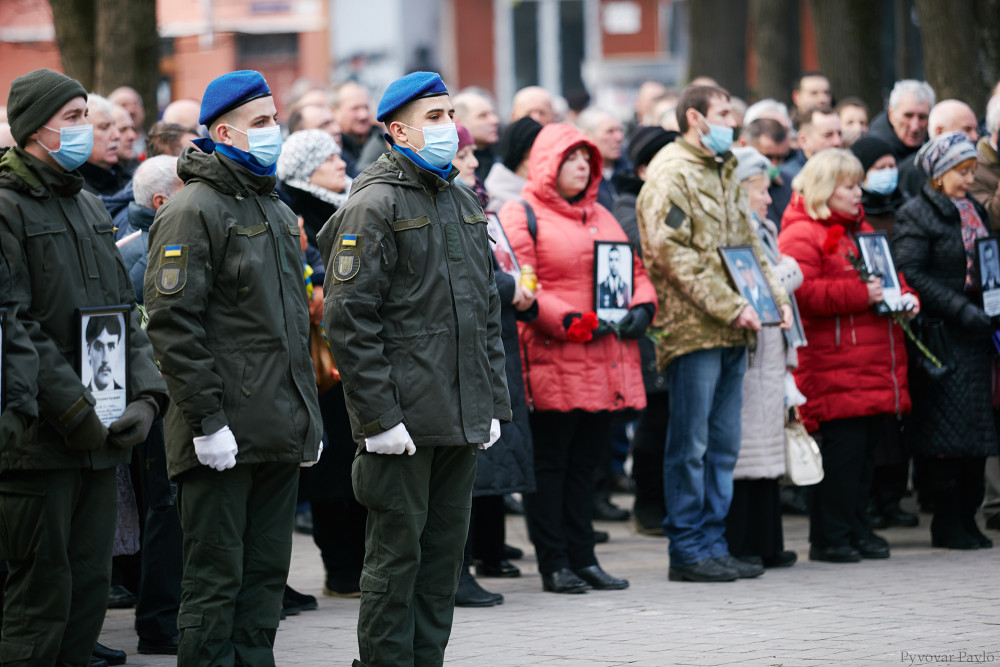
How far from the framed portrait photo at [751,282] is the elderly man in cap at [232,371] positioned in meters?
2.94

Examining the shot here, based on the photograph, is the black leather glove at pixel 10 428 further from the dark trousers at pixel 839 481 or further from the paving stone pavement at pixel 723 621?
the dark trousers at pixel 839 481

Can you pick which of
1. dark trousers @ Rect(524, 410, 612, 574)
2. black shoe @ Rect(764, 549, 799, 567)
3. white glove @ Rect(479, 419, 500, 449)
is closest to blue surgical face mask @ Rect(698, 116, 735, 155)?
dark trousers @ Rect(524, 410, 612, 574)

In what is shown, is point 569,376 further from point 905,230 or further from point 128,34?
point 128,34

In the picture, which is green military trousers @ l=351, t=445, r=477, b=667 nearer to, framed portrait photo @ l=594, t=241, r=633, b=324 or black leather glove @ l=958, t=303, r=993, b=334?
framed portrait photo @ l=594, t=241, r=633, b=324

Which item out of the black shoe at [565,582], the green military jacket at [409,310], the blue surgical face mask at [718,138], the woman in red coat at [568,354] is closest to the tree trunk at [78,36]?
the woman in red coat at [568,354]

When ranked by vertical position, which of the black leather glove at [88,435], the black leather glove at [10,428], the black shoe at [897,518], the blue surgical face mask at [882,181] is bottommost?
the black shoe at [897,518]

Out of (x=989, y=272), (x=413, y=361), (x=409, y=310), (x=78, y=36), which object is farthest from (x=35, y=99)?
(x=78, y=36)

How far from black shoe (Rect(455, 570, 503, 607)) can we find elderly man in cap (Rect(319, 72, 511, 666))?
6.01ft

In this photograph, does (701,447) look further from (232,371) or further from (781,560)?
(232,371)

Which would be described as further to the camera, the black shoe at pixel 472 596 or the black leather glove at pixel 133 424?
the black shoe at pixel 472 596

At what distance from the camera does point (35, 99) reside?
214 inches

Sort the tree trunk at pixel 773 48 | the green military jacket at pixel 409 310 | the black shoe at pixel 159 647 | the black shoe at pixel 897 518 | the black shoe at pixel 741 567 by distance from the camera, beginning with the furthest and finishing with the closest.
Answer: the tree trunk at pixel 773 48
the black shoe at pixel 897 518
the black shoe at pixel 741 567
the black shoe at pixel 159 647
the green military jacket at pixel 409 310

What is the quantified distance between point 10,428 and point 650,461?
5616 mm

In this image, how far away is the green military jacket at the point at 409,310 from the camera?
5.44 meters
